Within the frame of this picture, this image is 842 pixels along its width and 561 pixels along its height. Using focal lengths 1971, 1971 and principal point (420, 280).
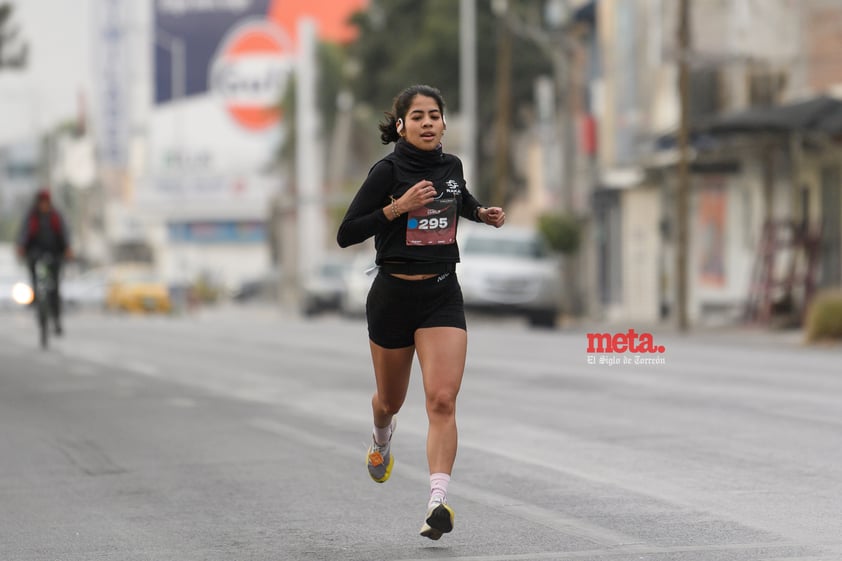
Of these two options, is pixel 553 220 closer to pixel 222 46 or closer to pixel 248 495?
pixel 248 495

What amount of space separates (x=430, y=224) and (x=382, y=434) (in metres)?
1.16

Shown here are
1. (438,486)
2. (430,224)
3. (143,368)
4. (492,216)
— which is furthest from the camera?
(143,368)

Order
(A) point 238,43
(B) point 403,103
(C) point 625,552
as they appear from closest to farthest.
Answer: (C) point 625,552 → (B) point 403,103 → (A) point 238,43

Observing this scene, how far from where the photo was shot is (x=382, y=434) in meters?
8.86

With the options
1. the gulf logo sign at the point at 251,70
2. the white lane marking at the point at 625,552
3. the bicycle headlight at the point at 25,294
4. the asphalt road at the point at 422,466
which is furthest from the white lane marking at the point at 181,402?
the gulf logo sign at the point at 251,70

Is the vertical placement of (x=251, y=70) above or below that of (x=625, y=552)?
above

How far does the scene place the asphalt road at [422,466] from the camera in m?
8.08

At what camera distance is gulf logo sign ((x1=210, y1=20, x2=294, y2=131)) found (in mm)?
114500

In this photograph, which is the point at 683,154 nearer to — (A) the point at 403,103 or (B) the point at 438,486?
(A) the point at 403,103

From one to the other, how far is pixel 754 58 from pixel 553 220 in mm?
8895

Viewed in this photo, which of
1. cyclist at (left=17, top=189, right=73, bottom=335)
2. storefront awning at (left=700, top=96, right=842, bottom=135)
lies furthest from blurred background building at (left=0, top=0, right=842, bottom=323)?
cyclist at (left=17, top=189, right=73, bottom=335)

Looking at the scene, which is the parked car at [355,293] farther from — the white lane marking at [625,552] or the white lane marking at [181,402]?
the white lane marking at [625,552]

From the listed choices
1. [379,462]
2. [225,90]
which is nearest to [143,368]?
[379,462]

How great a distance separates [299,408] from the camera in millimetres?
15078
